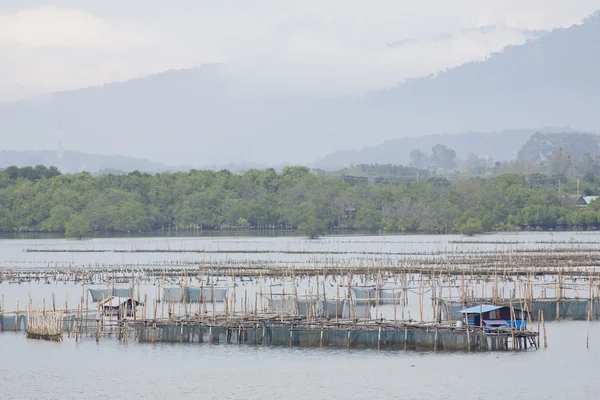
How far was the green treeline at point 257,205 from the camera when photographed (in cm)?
12356

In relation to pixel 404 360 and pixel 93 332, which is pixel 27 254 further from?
pixel 404 360

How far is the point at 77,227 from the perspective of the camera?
11806cm

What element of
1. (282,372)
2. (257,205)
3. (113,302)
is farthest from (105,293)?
(257,205)

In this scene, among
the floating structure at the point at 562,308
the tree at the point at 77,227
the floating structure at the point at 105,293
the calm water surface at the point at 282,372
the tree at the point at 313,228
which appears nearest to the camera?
the calm water surface at the point at 282,372

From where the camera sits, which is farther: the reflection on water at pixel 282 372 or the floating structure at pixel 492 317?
the floating structure at pixel 492 317

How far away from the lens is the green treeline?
12356 centimetres

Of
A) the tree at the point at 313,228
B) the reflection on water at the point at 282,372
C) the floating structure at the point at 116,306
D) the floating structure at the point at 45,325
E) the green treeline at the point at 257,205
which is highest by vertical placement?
the green treeline at the point at 257,205

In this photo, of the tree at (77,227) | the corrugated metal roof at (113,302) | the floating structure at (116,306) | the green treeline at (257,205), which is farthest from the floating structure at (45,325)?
the green treeline at (257,205)

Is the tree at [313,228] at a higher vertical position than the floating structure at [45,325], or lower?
higher

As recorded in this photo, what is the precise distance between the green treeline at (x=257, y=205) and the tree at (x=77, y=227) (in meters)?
0.11

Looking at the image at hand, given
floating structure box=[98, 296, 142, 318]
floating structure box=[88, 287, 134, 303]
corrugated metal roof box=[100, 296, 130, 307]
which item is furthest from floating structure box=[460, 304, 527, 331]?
floating structure box=[88, 287, 134, 303]

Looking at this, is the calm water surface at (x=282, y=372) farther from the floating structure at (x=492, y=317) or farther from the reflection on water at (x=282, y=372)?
the floating structure at (x=492, y=317)

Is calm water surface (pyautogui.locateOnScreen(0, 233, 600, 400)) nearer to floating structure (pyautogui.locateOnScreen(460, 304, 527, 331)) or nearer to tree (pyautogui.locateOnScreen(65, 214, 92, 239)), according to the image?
floating structure (pyautogui.locateOnScreen(460, 304, 527, 331))

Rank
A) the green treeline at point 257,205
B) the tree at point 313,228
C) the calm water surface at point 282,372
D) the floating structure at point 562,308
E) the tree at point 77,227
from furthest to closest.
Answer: the green treeline at point 257,205 → the tree at point 77,227 → the tree at point 313,228 → the floating structure at point 562,308 → the calm water surface at point 282,372
